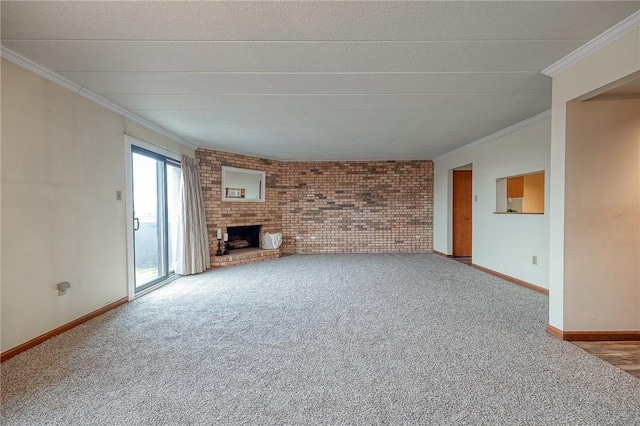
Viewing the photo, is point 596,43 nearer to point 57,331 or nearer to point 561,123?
point 561,123

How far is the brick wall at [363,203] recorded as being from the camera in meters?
7.71

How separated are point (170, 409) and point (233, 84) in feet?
8.81

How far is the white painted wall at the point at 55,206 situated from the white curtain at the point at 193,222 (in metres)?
1.44

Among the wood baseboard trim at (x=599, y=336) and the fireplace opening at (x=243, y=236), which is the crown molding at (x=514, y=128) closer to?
the wood baseboard trim at (x=599, y=336)

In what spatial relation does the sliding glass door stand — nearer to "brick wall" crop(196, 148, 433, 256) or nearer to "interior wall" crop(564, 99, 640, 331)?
"brick wall" crop(196, 148, 433, 256)

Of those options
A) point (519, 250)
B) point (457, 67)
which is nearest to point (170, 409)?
point (457, 67)

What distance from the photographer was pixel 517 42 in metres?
2.21

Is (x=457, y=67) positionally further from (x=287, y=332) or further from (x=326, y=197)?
(x=326, y=197)

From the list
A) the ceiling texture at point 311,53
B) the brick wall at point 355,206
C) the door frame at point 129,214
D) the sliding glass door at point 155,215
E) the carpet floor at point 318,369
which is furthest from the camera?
the brick wall at point 355,206

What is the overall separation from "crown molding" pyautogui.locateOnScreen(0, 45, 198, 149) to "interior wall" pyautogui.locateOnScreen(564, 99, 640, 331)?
14.8 feet

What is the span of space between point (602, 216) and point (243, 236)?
6426 millimetres

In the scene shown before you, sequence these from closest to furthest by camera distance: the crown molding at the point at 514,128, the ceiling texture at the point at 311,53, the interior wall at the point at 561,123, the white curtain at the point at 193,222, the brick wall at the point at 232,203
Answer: the ceiling texture at the point at 311,53 < the interior wall at the point at 561,123 < the crown molding at the point at 514,128 < the white curtain at the point at 193,222 < the brick wall at the point at 232,203

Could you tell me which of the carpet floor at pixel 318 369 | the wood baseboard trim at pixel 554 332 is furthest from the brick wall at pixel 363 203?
the wood baseboard trim at pixel 554 332

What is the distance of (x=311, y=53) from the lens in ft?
7.73
